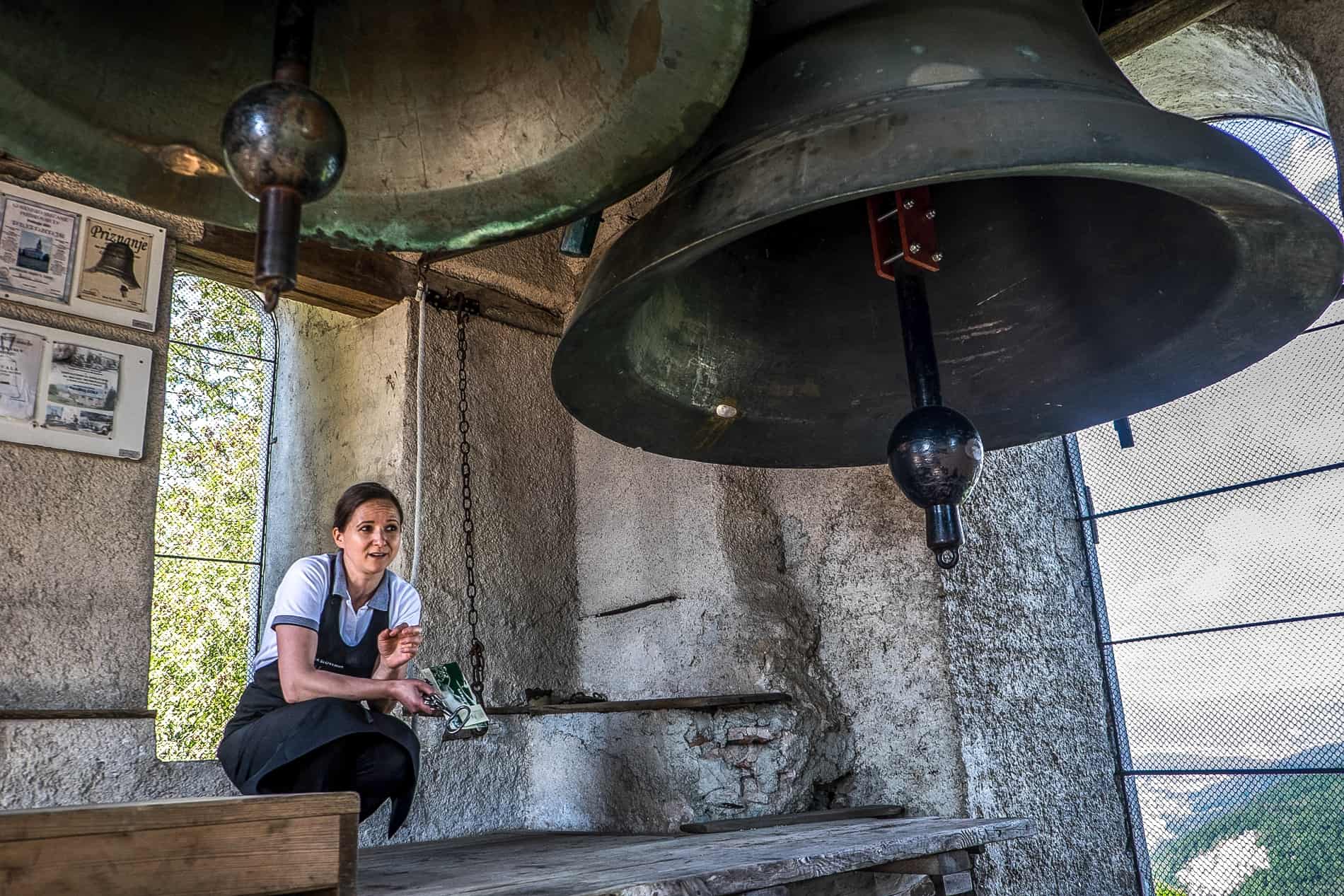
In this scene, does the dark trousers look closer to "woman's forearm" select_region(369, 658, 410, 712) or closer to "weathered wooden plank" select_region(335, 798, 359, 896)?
"woman's forearm" select_region(369, 658, 410, 712)

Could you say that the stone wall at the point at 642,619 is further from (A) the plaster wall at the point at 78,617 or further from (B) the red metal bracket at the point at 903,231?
(B) the red metal bracket at the point at 903,231

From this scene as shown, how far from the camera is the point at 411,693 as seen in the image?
1878mm

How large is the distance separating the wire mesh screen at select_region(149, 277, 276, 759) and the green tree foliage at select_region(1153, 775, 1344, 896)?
257 centimetres

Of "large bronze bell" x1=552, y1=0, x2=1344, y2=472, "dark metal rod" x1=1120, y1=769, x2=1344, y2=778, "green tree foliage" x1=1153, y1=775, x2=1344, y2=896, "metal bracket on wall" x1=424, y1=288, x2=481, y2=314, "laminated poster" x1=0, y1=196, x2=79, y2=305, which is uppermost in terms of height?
"metal bracket on wall" x1=424, y1=288, x2=481, y2=314

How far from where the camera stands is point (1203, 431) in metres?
2.84

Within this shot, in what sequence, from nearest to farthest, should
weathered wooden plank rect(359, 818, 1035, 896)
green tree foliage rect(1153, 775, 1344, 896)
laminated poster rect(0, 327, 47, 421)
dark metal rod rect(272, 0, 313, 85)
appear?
dark metal rod rect(272, 0, 313, 85), weathered wooden plank rect(359, 818, 1035, 896), laminated poster rect(0, 327, 47, 421), green tree foliage rect(1153, 775, 1344, 896)

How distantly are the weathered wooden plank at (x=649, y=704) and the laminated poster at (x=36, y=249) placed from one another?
145 centimetres

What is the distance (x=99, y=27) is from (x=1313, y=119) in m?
2.39

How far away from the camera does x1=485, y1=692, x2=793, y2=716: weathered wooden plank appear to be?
2668 mm

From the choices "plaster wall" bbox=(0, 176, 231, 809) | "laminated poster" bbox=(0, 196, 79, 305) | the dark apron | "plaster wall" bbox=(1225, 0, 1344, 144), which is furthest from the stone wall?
"plaster wall" bbox=(1225, 0, 1344, 144)

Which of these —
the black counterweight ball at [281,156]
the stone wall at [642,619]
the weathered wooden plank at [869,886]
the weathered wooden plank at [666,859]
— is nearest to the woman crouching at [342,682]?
the weathered wooden plank at [666,859]

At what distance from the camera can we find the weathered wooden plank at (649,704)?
267 centimetres

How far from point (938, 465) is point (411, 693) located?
3.79 ft

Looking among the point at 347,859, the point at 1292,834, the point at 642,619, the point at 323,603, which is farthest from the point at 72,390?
the point at 1292,834
